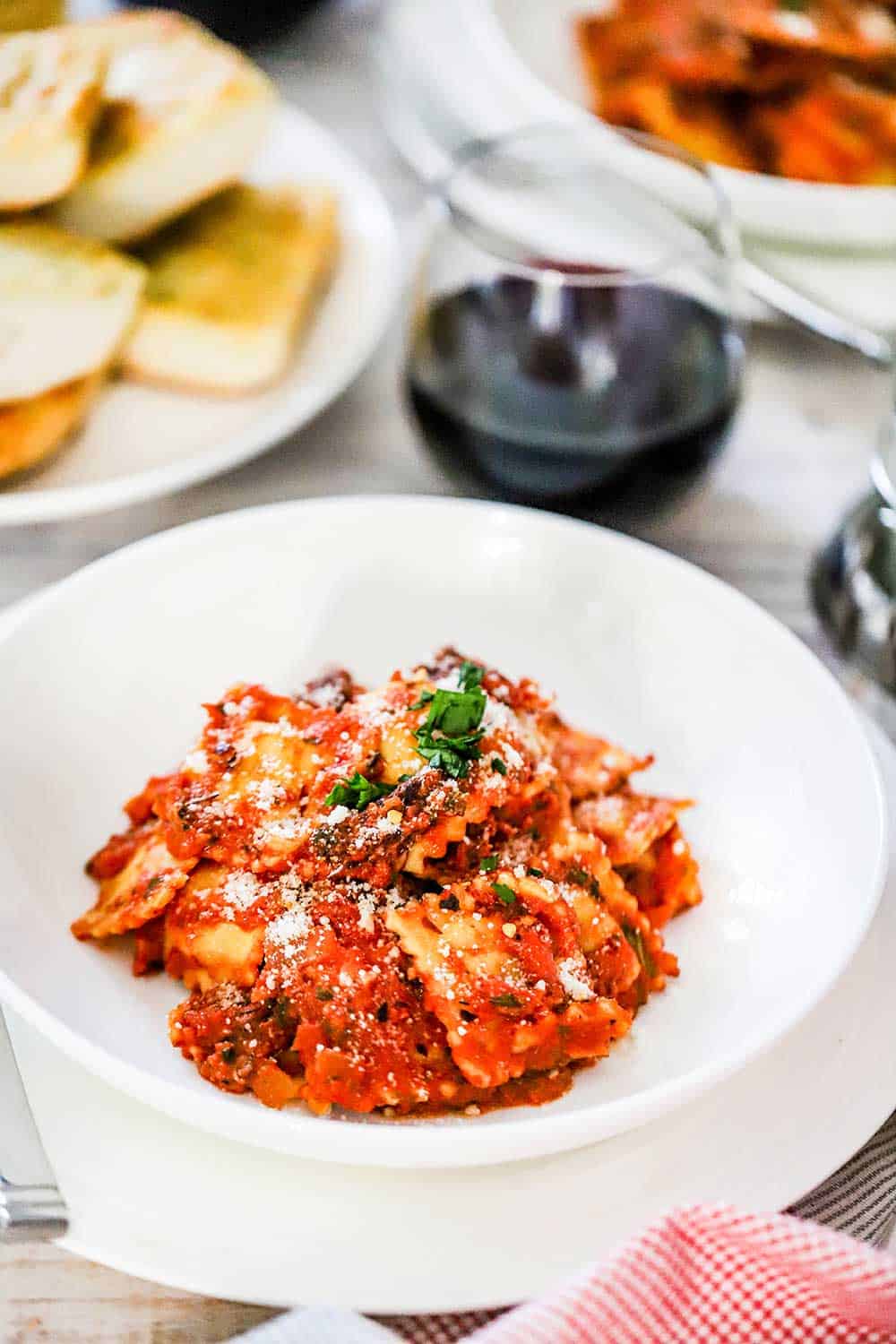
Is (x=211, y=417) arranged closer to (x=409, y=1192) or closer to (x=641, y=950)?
(x=641, y=950)

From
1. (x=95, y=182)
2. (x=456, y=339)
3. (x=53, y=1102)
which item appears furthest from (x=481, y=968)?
(x=95, y=182)

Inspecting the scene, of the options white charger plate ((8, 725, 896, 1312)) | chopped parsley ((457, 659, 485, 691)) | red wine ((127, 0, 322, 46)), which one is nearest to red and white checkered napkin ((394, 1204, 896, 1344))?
white charger plate ((8, 725, 896, 1312))

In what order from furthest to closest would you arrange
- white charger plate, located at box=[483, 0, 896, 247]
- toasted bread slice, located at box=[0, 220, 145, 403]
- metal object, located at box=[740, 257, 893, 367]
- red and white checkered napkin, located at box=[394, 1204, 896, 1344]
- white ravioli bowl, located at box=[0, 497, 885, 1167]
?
metal object, located at box=[740, 257, 893, 367] → white charger plate, located at box=[483, 0, 896, 247] → toasted bread slice, located at box=[0, 220, 145, 403] → white ravioli bowl, located at box=[0, 497, 885, 1167] → red and white checkered napkin, located at box=[394, 1204, 896, 1344]

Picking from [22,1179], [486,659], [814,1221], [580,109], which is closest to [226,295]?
[486,659]

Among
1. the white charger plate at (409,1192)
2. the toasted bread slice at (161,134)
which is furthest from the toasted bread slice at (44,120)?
the white charger plate at (409,1192)

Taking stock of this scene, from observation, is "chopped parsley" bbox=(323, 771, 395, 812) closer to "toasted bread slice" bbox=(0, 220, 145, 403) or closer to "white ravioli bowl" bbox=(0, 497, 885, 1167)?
"white ravioli bowl" bbox=(0, 497, 885, 1167)

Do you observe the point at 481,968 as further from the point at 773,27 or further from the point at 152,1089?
the point at 773,27
